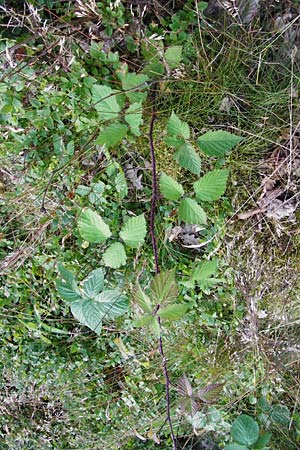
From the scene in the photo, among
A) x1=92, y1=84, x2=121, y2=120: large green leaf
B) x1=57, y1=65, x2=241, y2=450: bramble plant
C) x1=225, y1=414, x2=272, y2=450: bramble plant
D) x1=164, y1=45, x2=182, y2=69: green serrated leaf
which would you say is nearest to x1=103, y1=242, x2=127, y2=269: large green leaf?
x1=57, y1=65, x2=241, y2=450: bramble plant

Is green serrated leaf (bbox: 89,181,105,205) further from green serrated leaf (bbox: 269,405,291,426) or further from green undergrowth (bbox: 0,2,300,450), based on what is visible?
green serrated leaf (bbox: 269,405,291,426)

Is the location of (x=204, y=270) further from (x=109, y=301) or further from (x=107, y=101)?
(x=107, y=101)

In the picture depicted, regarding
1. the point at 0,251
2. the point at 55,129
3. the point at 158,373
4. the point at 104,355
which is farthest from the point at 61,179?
the point at 158,373

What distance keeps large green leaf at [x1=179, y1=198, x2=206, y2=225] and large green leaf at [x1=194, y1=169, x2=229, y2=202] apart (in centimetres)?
3

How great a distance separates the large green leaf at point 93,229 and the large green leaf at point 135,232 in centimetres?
5

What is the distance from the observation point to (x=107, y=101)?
1.33 m

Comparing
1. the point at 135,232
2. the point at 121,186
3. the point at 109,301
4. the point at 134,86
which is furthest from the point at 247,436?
the point at 134,86

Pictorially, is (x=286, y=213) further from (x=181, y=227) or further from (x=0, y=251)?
(x=0, y=251)

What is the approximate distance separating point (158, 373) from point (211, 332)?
0.86 feet

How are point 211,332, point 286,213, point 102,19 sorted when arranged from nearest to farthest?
point 102,19
point 286,213
point 211,332

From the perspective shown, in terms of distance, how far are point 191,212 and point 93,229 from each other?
0.87ft

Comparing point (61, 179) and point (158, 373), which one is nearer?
point (61, 179)

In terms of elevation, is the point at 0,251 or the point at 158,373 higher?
the point at 0,251

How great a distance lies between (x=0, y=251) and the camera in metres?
1.82
